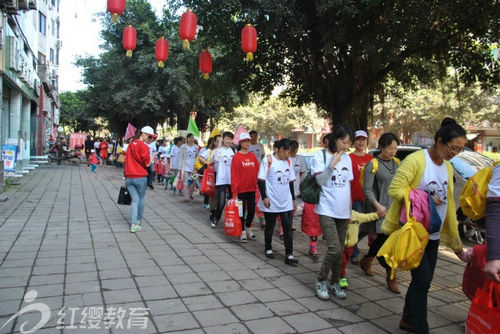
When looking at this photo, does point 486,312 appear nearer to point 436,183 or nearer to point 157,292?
point 436,183

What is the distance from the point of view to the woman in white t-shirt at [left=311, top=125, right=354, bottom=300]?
3.81 metres

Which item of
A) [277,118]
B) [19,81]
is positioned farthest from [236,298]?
[277,118]

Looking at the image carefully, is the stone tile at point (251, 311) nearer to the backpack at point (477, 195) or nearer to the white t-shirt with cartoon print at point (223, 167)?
the backpack at point (477, 195)

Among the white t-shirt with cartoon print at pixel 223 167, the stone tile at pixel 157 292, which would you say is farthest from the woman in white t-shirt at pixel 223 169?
the stone tile at pixel 157 292

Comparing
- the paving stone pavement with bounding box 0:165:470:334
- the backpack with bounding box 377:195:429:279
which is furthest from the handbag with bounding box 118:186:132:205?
the backpack with bounding box 377:195:429:279

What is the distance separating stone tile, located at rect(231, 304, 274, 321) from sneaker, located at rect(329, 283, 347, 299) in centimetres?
78

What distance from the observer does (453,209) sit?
10.1 ft

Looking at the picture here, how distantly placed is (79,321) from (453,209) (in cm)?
303

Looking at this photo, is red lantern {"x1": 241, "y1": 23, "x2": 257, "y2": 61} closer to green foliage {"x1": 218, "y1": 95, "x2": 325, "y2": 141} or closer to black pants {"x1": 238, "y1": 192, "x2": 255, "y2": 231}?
black pants {"x1": 238, "y1": 192, "x2": 255, "y2": 231}

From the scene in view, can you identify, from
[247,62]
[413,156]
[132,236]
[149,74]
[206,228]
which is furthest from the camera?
[149,74]

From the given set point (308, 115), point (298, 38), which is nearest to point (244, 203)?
point (298, 38)

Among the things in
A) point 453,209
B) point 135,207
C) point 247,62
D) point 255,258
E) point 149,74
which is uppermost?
point 149,74

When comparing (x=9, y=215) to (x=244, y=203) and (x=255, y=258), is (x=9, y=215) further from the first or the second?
(x=255, y=258)

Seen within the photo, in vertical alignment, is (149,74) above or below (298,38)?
above
